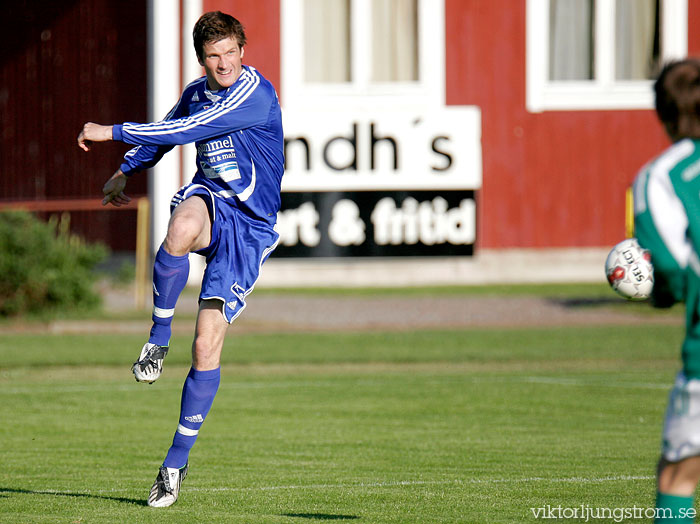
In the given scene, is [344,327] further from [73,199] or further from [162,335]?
[162,335]

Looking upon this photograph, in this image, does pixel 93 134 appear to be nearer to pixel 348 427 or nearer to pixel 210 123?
pixel 210 123

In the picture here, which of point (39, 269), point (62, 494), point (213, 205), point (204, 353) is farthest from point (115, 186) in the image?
point (39, 269)

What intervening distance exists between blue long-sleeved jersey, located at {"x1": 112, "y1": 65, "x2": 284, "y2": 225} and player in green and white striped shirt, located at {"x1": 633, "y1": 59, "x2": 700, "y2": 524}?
3145 mm

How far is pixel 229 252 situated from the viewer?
6.93m

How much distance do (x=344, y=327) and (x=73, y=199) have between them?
9.45m

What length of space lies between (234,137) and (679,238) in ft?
11.4

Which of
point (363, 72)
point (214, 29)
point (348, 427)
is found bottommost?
point (348, 427)

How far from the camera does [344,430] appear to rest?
31.5 ft

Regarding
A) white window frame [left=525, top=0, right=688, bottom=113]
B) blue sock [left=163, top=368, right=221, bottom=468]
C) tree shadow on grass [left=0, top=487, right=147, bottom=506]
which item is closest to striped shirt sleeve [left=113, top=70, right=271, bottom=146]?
blue sock [left=163, top=368, right=221, bottom=468]

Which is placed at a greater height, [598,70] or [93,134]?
[598,70]

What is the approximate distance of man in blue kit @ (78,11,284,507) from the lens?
6719 millimetres

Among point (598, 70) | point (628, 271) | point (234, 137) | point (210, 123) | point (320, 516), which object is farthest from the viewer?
point (598, 70)

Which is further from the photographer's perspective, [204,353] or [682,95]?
[204,353]

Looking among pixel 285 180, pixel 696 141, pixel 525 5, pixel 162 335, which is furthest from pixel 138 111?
pixel 696 141
